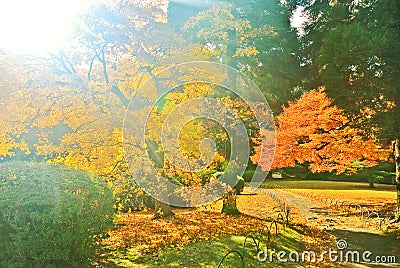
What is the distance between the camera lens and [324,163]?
13.0 meters

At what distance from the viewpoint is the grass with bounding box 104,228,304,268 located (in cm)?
525

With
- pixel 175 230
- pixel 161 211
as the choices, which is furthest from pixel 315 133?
pixel 175 230

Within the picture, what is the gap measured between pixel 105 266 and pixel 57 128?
356 centimetres

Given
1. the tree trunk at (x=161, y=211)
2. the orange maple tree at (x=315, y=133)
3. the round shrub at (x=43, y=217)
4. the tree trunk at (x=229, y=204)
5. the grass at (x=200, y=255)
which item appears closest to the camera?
the round shrub at (x=43, y=217)

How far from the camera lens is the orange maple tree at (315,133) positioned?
10133 mm

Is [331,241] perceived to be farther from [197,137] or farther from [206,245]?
[197,137]

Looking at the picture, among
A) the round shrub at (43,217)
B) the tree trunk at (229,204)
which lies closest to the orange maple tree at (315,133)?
the tree trunk at (229,204)

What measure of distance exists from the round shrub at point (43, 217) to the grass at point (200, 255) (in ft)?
2.74

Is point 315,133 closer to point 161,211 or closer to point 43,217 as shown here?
point 161,211

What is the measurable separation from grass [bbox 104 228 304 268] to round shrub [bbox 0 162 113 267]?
836 mm

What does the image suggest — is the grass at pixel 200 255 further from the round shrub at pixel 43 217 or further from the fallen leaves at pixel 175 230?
the round shrub at pixel 43 217

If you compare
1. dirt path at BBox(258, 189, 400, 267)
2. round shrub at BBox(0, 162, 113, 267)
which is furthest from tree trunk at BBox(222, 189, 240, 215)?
round shrub at BBox(0, 162, 113, 267)

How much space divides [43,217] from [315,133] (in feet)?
28.5

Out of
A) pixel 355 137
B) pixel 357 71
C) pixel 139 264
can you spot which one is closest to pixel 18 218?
pixel 139 264
